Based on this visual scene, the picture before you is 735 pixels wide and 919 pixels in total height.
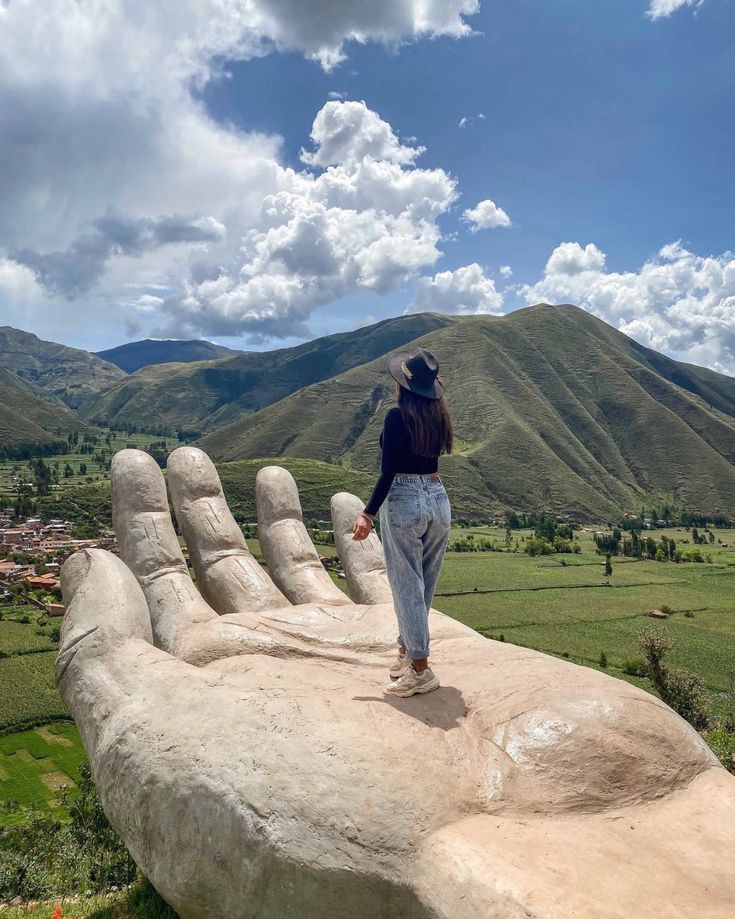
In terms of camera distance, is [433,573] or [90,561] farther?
[90,561]

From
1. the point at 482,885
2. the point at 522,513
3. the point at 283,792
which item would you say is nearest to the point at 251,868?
the point at 283,792

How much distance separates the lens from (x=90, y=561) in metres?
8.22

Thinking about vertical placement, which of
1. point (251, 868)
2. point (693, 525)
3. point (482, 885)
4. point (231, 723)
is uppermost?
point (231, 723)

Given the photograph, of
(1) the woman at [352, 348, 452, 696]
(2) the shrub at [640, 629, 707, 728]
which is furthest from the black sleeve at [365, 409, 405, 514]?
(2) the shrub at [640, 629, 707, 728]

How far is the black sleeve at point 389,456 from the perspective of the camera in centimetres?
637

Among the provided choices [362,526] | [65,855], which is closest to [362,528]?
[362,526]

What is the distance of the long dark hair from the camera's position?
253 inches

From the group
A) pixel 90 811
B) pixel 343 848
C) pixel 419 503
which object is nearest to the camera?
pixel 343 848

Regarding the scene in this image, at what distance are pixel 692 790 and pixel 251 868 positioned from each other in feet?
12.6

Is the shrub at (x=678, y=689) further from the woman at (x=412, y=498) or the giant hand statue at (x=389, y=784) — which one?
the woman at (x=412, y=498)

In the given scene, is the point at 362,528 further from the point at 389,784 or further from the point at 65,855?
the point at 65,855

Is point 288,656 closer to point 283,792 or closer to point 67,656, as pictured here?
point 67,656

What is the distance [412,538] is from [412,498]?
16.6 inches

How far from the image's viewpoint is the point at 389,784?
5.19 metres
